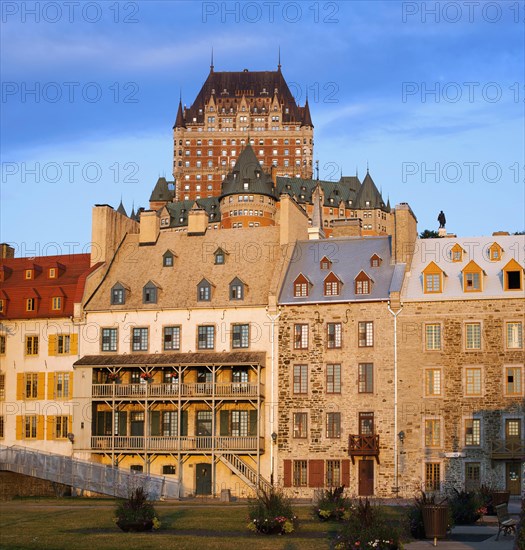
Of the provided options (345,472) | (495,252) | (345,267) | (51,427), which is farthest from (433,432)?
(51,427)

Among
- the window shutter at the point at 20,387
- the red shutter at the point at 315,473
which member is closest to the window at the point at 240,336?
the red shutter at the point at 315,473

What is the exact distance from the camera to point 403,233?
208 feet

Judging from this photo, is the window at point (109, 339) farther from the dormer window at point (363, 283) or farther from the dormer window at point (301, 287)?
the dormer window at point (363, 283)

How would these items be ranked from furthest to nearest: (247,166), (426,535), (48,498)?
(247,166), (48,498), (426,535)

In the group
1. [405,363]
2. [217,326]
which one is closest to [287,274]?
[217,326]

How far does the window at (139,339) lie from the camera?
6469cm

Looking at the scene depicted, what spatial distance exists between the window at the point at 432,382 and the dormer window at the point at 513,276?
226 inches

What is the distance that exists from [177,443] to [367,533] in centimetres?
3376

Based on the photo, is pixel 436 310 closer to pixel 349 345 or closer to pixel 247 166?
pixel 349 345

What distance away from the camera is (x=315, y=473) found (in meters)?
60.1

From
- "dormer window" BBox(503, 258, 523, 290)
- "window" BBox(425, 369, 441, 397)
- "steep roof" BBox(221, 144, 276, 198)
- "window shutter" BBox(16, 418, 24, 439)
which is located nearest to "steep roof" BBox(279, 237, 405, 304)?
"window" BBox(425, 369, 441, 397)

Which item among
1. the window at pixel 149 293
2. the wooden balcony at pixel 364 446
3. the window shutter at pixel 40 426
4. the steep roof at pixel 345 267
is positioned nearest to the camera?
the wooden balcony at pixel 364 446

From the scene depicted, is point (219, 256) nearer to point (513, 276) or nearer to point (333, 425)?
point (333, 425)

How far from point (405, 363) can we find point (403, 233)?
26.1 ft
